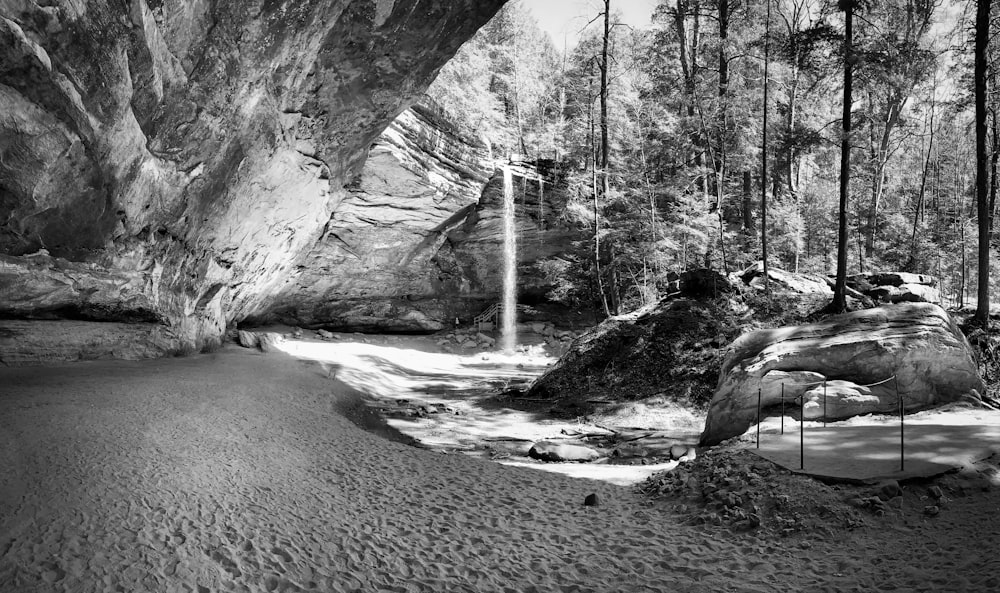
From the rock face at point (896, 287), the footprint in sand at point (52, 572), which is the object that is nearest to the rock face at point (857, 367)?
the rock face at point (896, 287)

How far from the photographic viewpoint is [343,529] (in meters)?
4.66

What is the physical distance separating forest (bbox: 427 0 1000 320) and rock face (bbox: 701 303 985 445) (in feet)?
13.4

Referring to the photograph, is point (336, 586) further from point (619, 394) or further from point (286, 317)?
point (286, 317)

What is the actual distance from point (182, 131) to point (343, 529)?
718cm

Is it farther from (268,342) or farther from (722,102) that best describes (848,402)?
(268,342)

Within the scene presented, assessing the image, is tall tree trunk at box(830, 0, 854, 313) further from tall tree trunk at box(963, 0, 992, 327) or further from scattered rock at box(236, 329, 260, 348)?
Result: scattered rock at box(236, 329, 260, 348)

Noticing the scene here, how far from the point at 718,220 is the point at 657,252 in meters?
2.07

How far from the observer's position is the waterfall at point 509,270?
23.7 m

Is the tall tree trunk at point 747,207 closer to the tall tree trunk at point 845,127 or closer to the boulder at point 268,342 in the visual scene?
the tall tree trunk at point 845,127

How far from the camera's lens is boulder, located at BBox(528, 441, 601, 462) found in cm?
826

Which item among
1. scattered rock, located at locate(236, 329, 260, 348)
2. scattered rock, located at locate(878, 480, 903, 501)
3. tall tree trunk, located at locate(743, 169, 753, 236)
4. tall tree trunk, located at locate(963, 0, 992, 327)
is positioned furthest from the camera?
tall tree trunk, located at locate(743, 169, 753, 236)

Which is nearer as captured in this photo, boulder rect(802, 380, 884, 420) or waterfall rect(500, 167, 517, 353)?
boulder rect(802, 380, 884, 420)

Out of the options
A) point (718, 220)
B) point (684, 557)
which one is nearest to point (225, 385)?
point (684, 557)

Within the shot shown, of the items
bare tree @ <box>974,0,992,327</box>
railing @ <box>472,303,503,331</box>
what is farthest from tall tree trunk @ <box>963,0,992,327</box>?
railing @ <box>472,303,503,331</box>
